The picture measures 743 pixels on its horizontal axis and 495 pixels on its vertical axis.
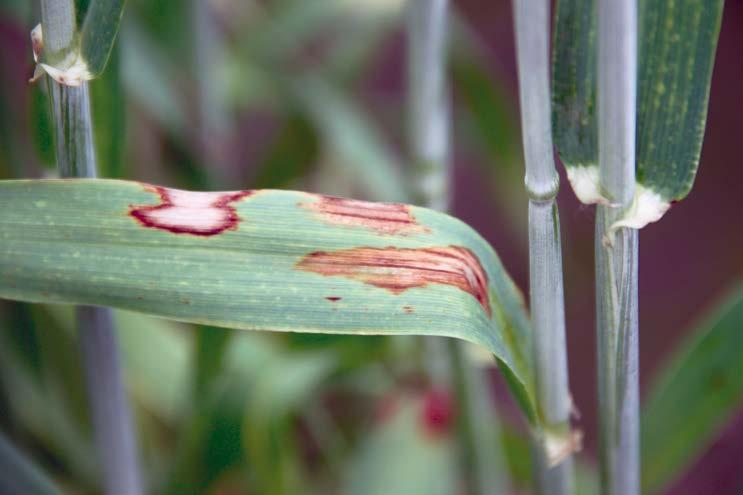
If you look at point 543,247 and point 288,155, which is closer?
point 543,247

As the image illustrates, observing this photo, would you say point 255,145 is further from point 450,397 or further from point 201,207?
point 201,207

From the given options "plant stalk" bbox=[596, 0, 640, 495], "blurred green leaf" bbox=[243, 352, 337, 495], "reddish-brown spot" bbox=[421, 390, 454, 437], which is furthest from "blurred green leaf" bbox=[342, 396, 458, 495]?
"plant stalk" bbox=[596, 0, 640, 495]

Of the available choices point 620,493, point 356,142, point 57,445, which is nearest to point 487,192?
point 356,142

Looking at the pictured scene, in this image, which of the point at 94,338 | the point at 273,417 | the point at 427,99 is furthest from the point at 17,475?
the point at 427,99

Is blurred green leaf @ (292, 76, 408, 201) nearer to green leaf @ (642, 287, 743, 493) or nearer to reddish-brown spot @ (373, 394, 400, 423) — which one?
reddish-brown spot @ (373, 394, 400, 423)

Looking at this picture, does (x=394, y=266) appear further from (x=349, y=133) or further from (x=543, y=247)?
(x=349, y=133)

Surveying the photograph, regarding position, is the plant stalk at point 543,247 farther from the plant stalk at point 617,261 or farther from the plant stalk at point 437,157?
the plant stalk at point 437,157

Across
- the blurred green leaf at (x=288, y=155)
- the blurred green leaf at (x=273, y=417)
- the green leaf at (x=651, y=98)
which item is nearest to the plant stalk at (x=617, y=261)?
the green leaf at (x=651, y=98)

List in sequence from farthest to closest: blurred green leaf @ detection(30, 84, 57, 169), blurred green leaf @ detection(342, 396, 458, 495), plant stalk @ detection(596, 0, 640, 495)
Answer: blurred green leaf @ detection(342, 396, 458, 495) → blurred green leaf @ detection(30, 84, 57, 169) → plant stalk @ detection(596, 0, 640, 495)
